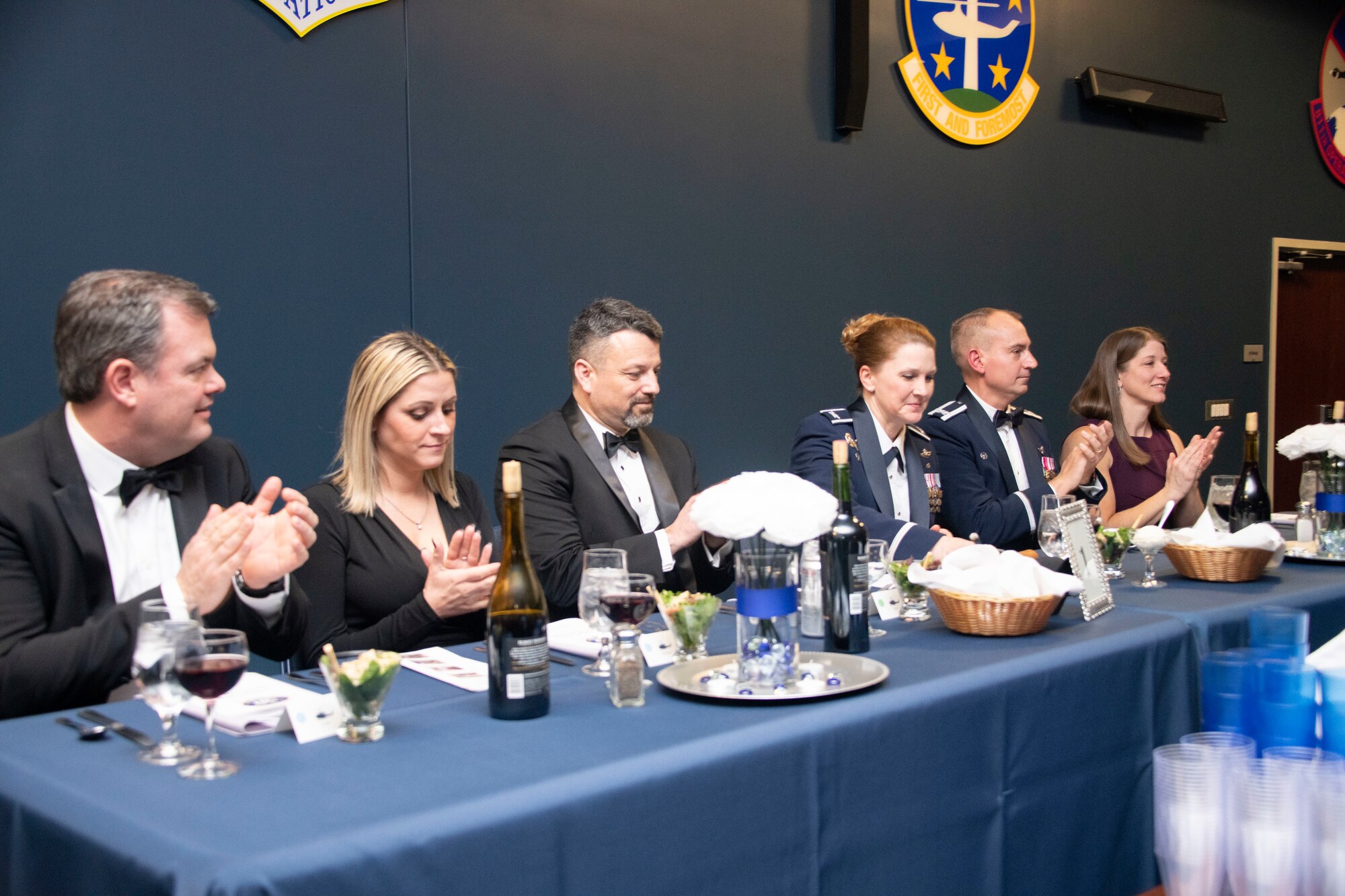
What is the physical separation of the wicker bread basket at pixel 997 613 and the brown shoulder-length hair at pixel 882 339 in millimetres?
1421

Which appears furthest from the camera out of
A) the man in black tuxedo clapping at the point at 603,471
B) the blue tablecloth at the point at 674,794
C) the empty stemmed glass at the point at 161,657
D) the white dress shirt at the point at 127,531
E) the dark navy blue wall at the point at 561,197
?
the dark navy blue wall at the point at 561,197

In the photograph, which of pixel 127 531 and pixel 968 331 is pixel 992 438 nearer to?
pixel 968 331

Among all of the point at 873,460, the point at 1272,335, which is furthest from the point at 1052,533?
the point at 1272,335

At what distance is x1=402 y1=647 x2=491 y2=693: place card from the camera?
1854mm

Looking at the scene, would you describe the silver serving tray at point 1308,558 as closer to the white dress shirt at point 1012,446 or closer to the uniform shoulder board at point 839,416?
the white dress shirt at point 1012,446

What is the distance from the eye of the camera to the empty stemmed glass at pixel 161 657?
4.52 ft

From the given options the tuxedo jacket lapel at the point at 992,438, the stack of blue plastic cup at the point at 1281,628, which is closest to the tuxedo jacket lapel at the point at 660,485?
the tuxedo jacket lapel at the point at 992,438

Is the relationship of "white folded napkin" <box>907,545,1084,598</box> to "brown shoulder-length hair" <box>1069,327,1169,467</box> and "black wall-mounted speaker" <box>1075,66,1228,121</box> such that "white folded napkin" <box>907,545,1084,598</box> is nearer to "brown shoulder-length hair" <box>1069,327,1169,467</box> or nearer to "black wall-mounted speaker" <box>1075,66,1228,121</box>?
"brown shoulder-length hair" <box>1069,327,1169,467</box>

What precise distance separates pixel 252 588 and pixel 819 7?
158 inches

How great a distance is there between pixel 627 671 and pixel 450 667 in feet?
1.40

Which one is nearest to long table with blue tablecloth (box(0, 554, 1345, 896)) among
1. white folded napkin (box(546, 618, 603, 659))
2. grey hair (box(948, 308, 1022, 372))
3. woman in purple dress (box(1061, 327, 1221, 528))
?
white folded napkin (box(546, 618, 603, 659))

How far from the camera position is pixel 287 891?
3.75 feet

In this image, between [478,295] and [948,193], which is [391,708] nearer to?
[478,295]

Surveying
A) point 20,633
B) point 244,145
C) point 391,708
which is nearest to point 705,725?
point 391,708
